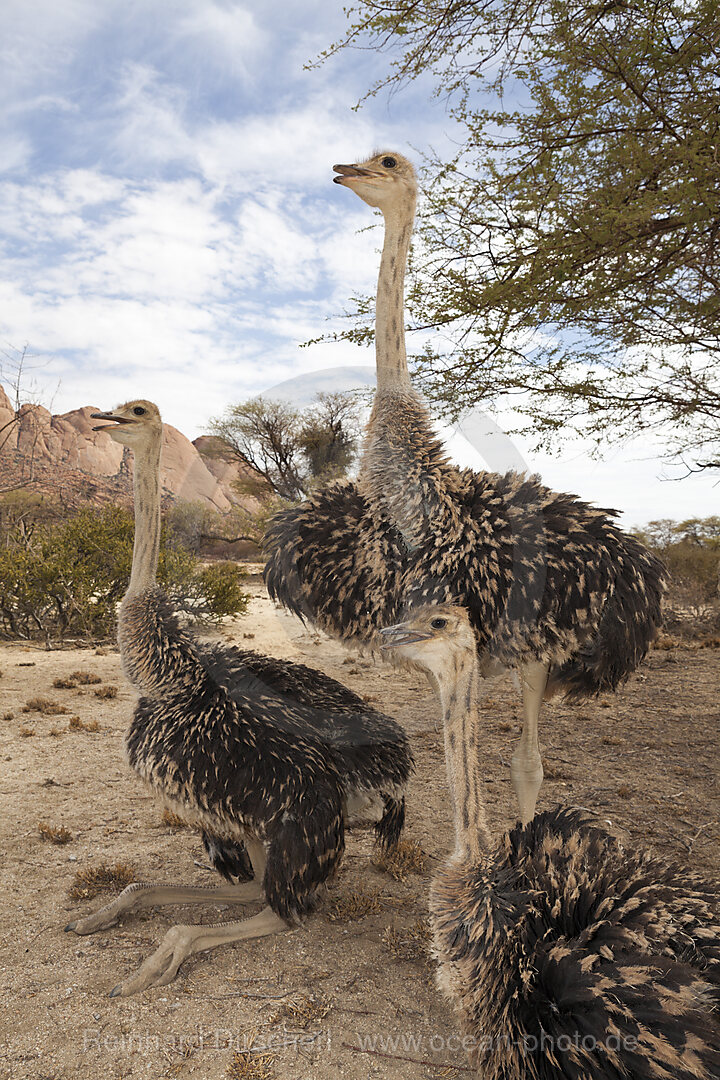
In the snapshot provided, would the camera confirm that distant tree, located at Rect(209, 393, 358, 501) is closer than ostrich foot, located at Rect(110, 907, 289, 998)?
No

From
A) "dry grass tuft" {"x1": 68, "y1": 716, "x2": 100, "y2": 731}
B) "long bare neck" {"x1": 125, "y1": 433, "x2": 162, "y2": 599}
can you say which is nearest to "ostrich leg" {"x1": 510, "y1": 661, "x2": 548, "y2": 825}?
"long bare neck" {"x1": 125, "y1": 433, "x2": 162, "y2": 599}

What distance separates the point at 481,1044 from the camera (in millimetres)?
2256

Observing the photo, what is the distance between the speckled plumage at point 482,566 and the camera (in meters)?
3.63

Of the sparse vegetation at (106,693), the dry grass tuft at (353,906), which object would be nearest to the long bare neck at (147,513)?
the dry grass tuft at (353,906)

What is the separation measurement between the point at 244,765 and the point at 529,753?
1.63 meters

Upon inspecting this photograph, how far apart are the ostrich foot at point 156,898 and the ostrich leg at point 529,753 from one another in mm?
1480

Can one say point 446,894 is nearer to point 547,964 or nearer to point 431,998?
point 547,964

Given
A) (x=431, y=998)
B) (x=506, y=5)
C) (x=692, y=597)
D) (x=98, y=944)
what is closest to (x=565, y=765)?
(x=431, y=998)

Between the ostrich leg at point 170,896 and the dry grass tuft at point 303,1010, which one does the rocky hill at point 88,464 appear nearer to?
the ostrich leg at point 170,896

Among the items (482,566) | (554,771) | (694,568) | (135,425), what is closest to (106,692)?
(135,425)

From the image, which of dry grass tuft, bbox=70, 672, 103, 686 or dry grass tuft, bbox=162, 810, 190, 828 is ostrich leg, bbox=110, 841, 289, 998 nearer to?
dry grass tuft, bbox=162, 810, 190, 828

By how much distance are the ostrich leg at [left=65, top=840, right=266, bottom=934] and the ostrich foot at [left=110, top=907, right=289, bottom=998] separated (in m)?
0.27

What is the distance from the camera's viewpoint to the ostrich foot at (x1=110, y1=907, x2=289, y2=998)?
319 cm

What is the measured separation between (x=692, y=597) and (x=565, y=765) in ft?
29.2
